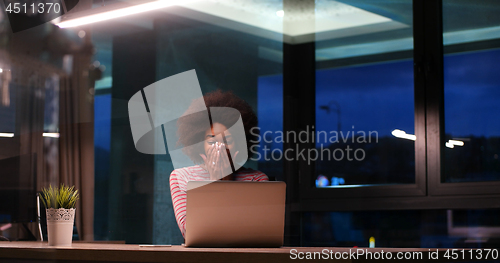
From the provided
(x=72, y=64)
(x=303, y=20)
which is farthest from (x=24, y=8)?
(x=303, y=20)

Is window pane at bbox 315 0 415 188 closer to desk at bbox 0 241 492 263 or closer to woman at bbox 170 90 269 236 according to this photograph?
woman at bbox 170 90 269 236

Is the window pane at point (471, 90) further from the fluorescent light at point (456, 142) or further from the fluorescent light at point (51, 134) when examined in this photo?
the fluorescent light at point (51, 134)

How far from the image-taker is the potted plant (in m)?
1.76

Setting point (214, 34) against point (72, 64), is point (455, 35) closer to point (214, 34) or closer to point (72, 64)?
point (214, 34)

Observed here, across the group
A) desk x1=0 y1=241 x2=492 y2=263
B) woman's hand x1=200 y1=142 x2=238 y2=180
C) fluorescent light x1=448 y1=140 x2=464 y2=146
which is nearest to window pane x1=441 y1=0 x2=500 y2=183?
fluorescent light x1=448 y1=140 x2=464 y2=146

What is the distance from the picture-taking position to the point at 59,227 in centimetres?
177

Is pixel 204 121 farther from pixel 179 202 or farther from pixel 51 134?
pixel 51 134

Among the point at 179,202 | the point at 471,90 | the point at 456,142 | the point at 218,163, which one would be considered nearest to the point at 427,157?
the point at 456,142

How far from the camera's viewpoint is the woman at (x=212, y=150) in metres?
2.12

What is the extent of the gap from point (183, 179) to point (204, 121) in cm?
35

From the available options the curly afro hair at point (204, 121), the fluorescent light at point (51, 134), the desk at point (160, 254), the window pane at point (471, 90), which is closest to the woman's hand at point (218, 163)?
the curly afro hair at point (204, 121)

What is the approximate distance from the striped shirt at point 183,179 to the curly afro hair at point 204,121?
180 millimetres

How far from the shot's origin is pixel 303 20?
155 inches

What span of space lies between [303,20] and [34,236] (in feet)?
7.95
